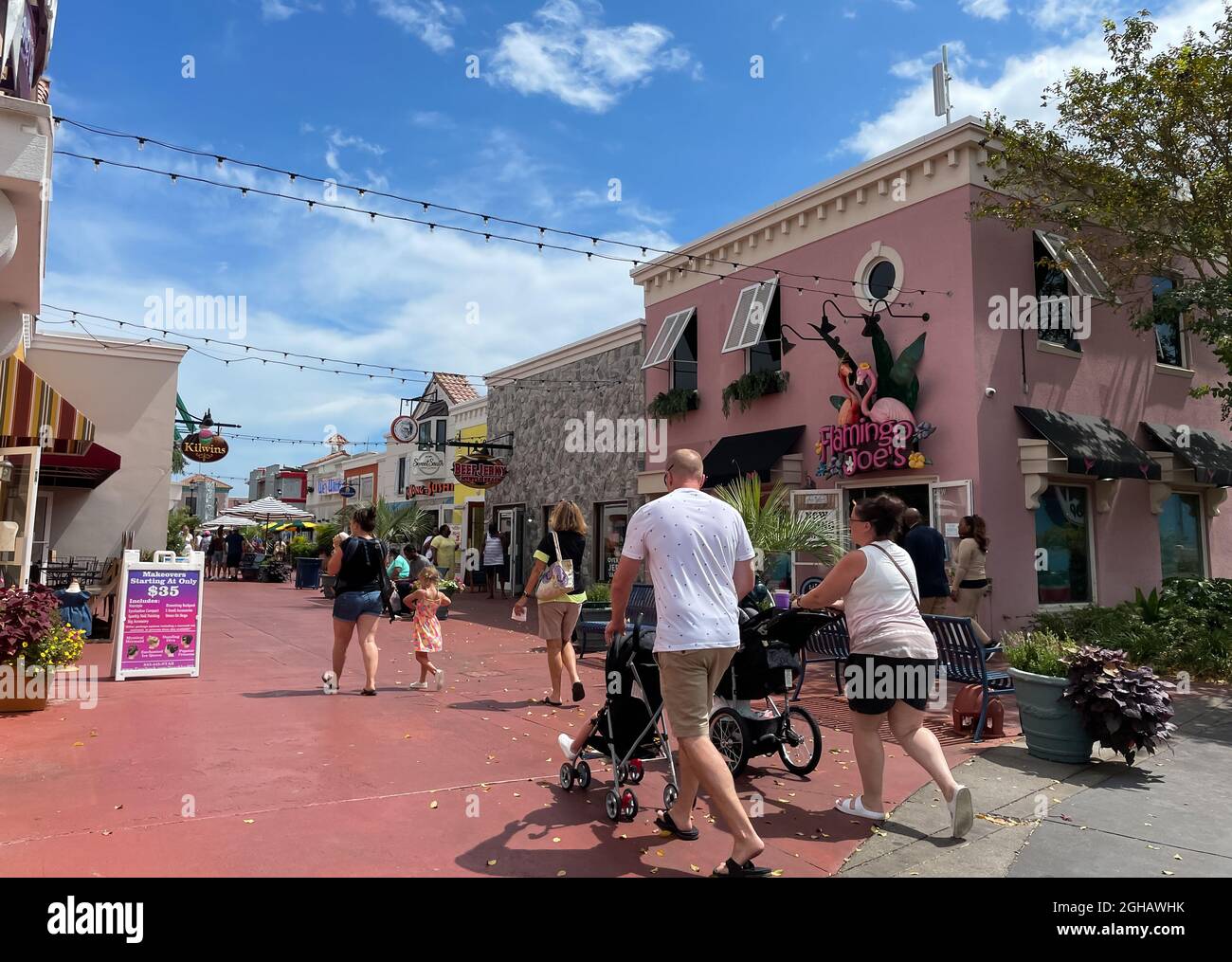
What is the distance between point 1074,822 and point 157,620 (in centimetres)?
774

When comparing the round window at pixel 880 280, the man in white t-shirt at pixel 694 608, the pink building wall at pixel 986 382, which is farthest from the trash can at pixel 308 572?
the man in white t-shirt at pixel 694 608

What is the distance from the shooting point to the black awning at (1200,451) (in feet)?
40.7

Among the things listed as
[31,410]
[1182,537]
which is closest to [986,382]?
[1182,537]

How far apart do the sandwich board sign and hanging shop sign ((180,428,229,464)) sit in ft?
45.7

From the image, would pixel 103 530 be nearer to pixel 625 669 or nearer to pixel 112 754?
pixel 112 754

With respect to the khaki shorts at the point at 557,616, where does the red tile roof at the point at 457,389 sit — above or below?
above

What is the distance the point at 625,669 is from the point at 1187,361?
45.6 ft

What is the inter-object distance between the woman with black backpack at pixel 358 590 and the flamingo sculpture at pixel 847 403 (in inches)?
290

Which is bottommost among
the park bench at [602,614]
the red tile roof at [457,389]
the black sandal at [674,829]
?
the black sandal at [674,829]

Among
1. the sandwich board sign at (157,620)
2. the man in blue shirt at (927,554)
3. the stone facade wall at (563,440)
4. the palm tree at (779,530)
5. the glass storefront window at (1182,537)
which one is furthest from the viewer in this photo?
the stone facade wall at (563,440)

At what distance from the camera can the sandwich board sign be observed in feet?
25.0

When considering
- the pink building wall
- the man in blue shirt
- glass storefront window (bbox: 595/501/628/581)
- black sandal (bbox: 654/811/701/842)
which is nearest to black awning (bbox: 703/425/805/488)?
the pink building wall

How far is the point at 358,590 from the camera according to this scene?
6.98m

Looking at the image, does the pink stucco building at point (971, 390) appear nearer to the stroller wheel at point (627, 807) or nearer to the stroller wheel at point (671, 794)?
the stroller wheel at point (671, 794)
